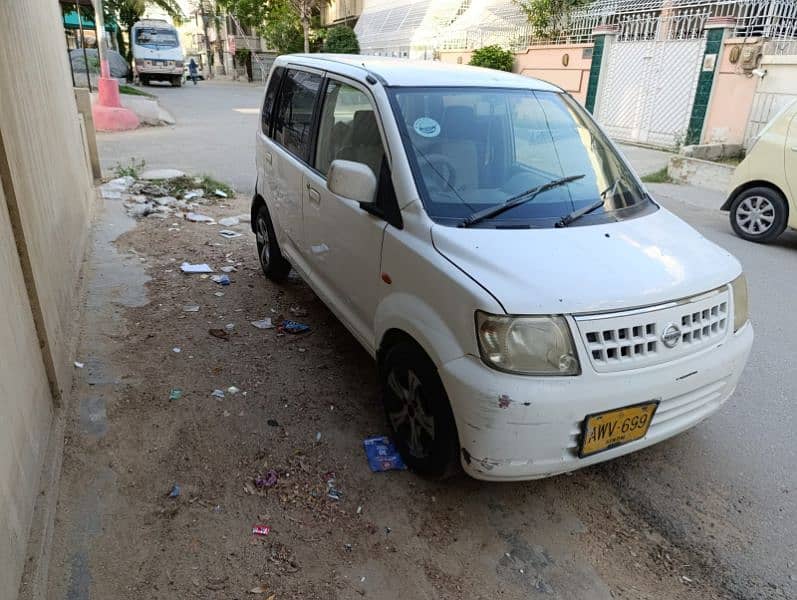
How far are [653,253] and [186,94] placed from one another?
28.7 meters

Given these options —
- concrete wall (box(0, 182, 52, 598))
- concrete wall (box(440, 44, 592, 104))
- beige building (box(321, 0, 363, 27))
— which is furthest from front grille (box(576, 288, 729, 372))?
beige building (box(321, 0, 363, 27))

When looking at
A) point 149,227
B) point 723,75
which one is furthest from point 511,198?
point 723,75

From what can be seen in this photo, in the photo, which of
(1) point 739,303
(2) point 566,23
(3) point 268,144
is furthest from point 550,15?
(1) point 739,303

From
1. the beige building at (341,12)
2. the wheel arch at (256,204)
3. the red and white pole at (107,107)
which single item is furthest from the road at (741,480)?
the beige building at (341,12)

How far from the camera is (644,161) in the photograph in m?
12.6

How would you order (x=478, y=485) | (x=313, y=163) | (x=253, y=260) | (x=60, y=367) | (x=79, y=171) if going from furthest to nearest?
(x=79, y=171) → (x=253, y=260) → (x=313, y=163) → (x=60, y=367) → (x=478, y=485)

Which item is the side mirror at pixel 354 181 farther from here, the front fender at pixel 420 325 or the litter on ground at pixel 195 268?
the litter on ground at pixel 195 268

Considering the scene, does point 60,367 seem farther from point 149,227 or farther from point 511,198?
point 149,227

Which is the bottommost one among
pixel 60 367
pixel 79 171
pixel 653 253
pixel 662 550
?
pixel 662 550

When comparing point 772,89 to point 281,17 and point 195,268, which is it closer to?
point 195,268

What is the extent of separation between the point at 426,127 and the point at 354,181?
54 centimetres

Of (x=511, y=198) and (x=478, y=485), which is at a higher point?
(x=511, y=198)

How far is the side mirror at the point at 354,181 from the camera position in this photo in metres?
2.95

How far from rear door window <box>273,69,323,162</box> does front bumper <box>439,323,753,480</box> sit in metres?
2.35
